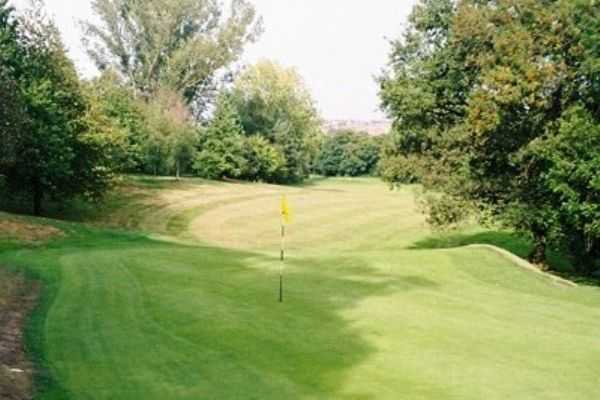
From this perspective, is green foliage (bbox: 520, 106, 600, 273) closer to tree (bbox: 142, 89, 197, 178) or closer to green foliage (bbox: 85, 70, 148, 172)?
green foliage (bbox: 85, 70, 148, 172)

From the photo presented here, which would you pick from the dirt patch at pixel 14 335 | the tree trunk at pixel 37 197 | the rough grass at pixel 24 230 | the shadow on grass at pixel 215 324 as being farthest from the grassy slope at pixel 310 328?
the tree trunk at pixel 37 197

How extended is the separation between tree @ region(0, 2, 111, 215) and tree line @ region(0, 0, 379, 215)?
70 millimetres

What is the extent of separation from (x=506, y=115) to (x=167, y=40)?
45.6 metres

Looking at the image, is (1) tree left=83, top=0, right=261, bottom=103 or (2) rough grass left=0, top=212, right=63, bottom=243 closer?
(2) rough grass left=0, top=212, right=63, bottom=243

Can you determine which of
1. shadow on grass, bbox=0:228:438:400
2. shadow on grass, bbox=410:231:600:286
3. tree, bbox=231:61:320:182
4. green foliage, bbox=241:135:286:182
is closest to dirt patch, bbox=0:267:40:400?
shadow on grass, bbox=0:228:438:400

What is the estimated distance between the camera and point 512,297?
49.3 feet

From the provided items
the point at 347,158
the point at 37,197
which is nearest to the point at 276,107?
the point at 37,197

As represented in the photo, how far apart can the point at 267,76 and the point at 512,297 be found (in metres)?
63.6

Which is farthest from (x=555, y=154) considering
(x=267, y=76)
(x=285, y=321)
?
(x=267, y=76)

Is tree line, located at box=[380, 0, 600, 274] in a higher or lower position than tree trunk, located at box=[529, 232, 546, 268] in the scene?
higher

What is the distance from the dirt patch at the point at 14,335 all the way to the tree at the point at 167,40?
48.9 metres

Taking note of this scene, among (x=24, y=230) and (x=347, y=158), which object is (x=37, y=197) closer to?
(x=24, y=230)

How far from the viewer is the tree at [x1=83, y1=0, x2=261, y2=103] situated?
210ft

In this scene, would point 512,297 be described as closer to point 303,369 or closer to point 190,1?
Result: point 303,369
